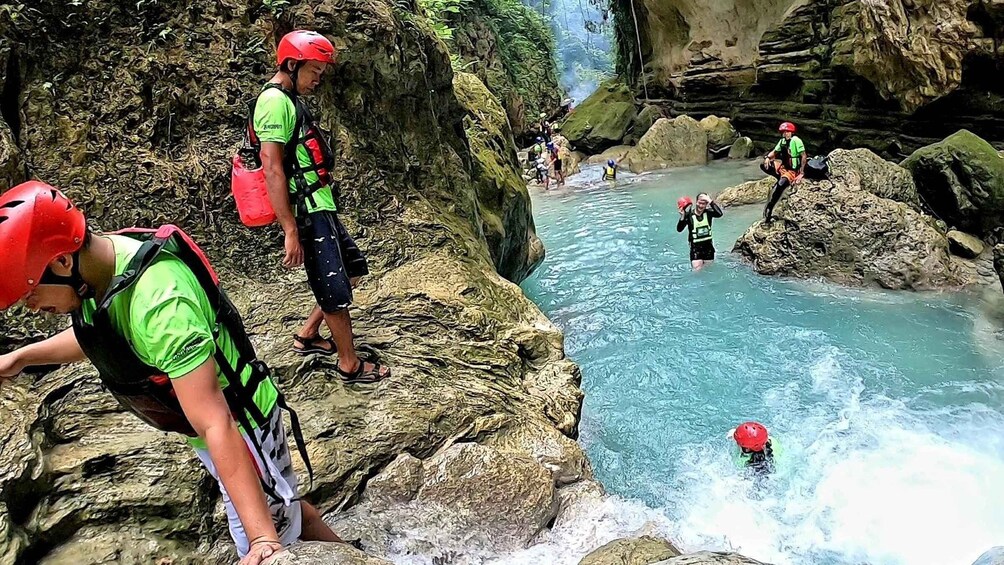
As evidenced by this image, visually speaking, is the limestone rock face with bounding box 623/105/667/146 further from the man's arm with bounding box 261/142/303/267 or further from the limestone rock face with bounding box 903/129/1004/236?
the man's arm with bounding box 261/142/303/267

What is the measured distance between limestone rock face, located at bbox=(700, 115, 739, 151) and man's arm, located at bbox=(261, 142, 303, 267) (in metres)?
20.0

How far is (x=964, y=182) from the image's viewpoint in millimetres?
10320

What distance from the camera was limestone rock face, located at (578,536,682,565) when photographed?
3018 millimetres

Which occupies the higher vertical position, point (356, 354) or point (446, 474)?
point (356, 354)

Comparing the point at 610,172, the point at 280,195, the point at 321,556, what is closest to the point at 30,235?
the point at 321,556

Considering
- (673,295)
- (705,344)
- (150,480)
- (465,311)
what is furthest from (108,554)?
(673,295)

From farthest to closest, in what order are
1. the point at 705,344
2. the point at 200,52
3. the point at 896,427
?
1. the point at 705,344
2. the point at 896,427
3. the point at 200,52

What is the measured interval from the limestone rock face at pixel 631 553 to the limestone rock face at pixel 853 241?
25.1 feet

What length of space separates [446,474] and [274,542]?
1712 mm

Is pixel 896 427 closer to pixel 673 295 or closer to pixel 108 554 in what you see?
pixel 673 295

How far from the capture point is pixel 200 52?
480cm

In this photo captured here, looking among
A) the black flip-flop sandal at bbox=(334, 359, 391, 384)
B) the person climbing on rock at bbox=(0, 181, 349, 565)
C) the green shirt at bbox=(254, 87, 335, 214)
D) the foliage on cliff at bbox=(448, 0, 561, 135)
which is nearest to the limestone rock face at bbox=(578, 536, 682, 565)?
the black flip-flop sandal at bbox=(334, 359, 391, 384)

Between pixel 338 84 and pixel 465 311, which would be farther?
pixel 338 84

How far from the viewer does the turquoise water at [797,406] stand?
4910 mm
